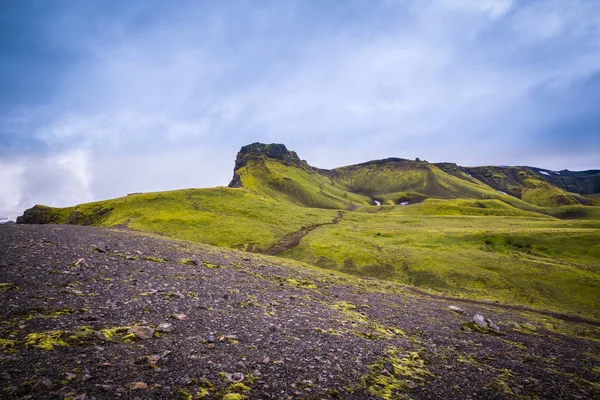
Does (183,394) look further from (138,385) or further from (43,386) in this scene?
(43,386)

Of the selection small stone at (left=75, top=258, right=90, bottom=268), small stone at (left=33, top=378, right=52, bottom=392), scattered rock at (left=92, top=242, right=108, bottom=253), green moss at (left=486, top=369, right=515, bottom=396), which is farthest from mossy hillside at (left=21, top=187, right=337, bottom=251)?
small stone at (left=33, top=378, right=52, bottom=392)

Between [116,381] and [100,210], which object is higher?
[100,210]

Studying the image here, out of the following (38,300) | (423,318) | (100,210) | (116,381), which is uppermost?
(100,210)

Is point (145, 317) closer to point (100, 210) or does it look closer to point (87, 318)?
point (87, 318)

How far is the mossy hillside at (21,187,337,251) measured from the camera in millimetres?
66312

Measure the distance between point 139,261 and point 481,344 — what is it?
26.2 metres

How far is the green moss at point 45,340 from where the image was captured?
954cm

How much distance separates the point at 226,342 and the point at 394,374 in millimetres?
7370

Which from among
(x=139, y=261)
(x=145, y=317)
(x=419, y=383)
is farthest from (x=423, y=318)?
(x=139, y=261)

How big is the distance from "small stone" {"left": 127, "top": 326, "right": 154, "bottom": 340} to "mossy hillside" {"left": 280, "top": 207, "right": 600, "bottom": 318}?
4125 cm

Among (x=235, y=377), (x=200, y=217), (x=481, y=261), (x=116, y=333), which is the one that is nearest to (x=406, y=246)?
(x=481, y=261)

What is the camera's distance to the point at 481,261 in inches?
2189

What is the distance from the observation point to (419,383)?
463 inches

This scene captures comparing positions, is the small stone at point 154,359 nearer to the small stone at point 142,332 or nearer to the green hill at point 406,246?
the small stone at point 142,332
